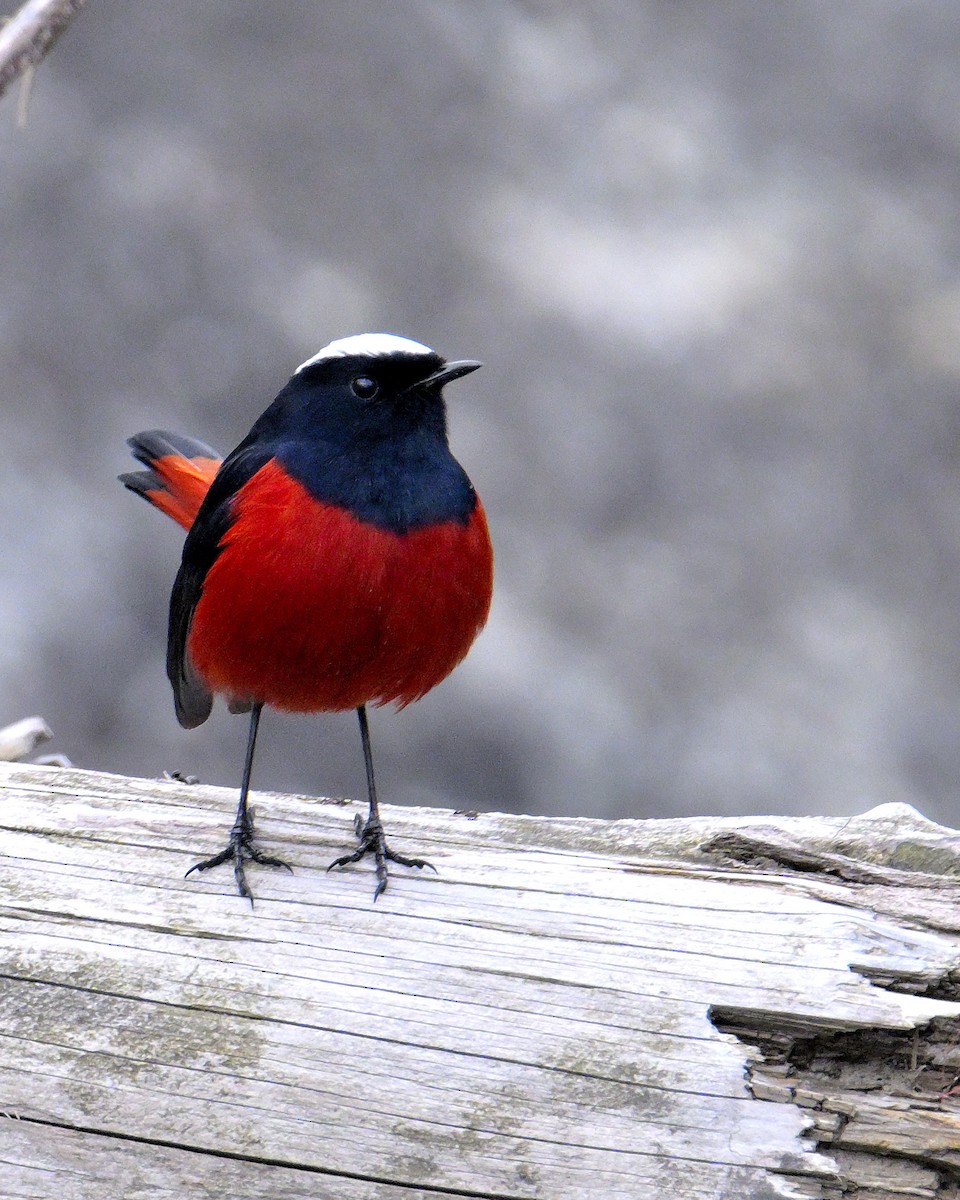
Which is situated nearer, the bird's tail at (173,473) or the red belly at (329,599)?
the red belly at (329,599)

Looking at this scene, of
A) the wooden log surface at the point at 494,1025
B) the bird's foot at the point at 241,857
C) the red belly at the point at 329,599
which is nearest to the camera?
the wooden log surface at the point at 494,1025

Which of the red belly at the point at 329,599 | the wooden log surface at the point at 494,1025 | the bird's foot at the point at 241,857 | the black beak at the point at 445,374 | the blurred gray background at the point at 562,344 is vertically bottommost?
the wooden log surface at the point at 494,1025

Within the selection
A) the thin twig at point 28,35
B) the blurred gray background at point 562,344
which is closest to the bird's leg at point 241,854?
the thin twig at point 28,35

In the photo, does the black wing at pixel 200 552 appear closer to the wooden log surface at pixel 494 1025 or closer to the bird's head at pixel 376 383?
the bird's head at pixel 376 383

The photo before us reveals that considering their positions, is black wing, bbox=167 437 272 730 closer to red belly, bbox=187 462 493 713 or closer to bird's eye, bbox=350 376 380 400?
red belly, bbox=187 462 493 713

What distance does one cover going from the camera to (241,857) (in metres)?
3.19

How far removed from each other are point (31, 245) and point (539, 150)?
2171 millimetres

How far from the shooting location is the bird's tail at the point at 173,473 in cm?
423

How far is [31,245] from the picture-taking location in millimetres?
→ 6023

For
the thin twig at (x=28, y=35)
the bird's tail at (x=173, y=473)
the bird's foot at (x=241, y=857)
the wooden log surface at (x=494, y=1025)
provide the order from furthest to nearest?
the bird's tail at (x=173, y=473), the bird's foot at (x=241, y=857), the wooden log surface at (x=494, y=1025), the thin twig at (x=28, y=35)

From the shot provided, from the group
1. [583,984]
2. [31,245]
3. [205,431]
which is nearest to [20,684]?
[205,431]

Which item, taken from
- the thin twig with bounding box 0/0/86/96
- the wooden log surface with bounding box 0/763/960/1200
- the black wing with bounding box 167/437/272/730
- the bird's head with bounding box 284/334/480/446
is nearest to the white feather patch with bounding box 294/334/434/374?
the bird's head with bounding box 284/334/480/446

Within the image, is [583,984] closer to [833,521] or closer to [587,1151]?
[587,1151]

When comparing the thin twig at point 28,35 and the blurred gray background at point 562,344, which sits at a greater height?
the blurred gray background at point 562,344
